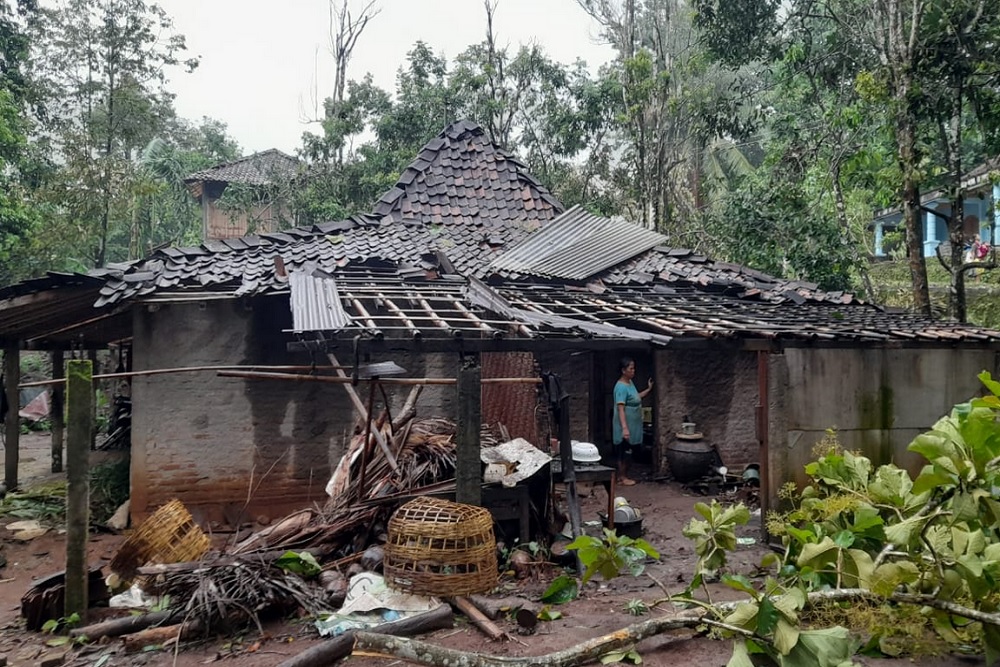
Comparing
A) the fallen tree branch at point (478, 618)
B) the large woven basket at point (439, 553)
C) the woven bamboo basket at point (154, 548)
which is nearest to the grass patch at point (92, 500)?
the woven bamboo basket at point (154, 548)

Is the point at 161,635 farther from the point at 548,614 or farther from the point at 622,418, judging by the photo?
the point at 622,418

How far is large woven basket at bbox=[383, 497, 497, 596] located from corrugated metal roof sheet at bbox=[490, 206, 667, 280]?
4957 millimetres

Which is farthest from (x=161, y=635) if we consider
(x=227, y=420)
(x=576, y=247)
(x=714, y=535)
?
(x=576, y=247)

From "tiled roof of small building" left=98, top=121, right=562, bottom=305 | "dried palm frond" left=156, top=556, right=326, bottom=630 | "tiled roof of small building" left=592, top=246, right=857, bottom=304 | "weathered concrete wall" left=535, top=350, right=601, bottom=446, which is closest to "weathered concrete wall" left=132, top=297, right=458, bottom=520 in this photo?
"tiled roof of small building" left=98, top=121, right=562, bottom=305

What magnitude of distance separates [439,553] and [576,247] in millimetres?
6781

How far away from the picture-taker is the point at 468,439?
5824 millimetres

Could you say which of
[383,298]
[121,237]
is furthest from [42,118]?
[383,298]

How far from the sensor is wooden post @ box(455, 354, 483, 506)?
5.81 metres

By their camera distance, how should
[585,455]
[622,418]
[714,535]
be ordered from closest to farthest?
[714,535] < [585,455] < [622,418]

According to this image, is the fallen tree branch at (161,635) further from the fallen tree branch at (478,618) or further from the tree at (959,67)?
the tree at (959,67)

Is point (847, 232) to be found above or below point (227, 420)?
above

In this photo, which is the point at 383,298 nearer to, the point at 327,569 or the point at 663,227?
the point at 327,569

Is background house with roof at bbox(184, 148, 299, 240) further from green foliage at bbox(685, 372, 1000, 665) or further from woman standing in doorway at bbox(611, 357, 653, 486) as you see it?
green foliage at bbox(685, 372, 1000, 665)

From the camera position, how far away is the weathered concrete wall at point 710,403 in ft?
33.9
